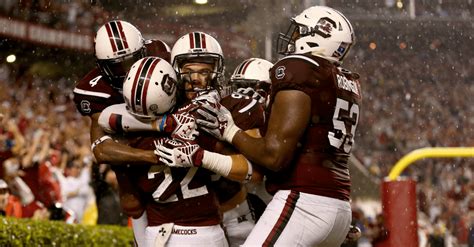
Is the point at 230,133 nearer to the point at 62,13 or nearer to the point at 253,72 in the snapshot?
the point at 253,72

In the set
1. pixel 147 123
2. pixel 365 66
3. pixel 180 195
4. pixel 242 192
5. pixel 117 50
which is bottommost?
pixel 365 66

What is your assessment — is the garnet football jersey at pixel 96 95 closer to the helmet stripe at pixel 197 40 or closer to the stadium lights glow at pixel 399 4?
the helmet stripe at pixel 197 40

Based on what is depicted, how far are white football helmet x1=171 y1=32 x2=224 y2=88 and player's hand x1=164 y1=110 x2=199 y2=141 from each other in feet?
1.19

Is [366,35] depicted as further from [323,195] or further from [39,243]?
[323,195]

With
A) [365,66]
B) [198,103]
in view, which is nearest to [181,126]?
[198,103]

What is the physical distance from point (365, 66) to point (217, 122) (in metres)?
13.8

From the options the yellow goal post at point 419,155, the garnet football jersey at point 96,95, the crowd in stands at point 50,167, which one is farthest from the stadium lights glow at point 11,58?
the garnet football jersey at point 96,95

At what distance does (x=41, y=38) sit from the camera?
14.6 meters

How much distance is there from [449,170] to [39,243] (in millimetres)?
9214

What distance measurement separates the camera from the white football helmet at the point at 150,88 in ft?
13.6

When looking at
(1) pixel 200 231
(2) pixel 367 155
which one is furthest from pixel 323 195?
(2) pixel 367 155

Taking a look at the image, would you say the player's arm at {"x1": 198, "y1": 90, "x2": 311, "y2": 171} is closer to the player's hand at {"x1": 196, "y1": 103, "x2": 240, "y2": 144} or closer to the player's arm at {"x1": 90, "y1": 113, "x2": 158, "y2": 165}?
the player's hand at {"x1": 196, "y1": 103, "x2": 240, "y2": 144}

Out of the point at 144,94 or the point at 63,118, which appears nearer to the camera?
the point at 144,94

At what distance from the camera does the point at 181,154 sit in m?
4.09
